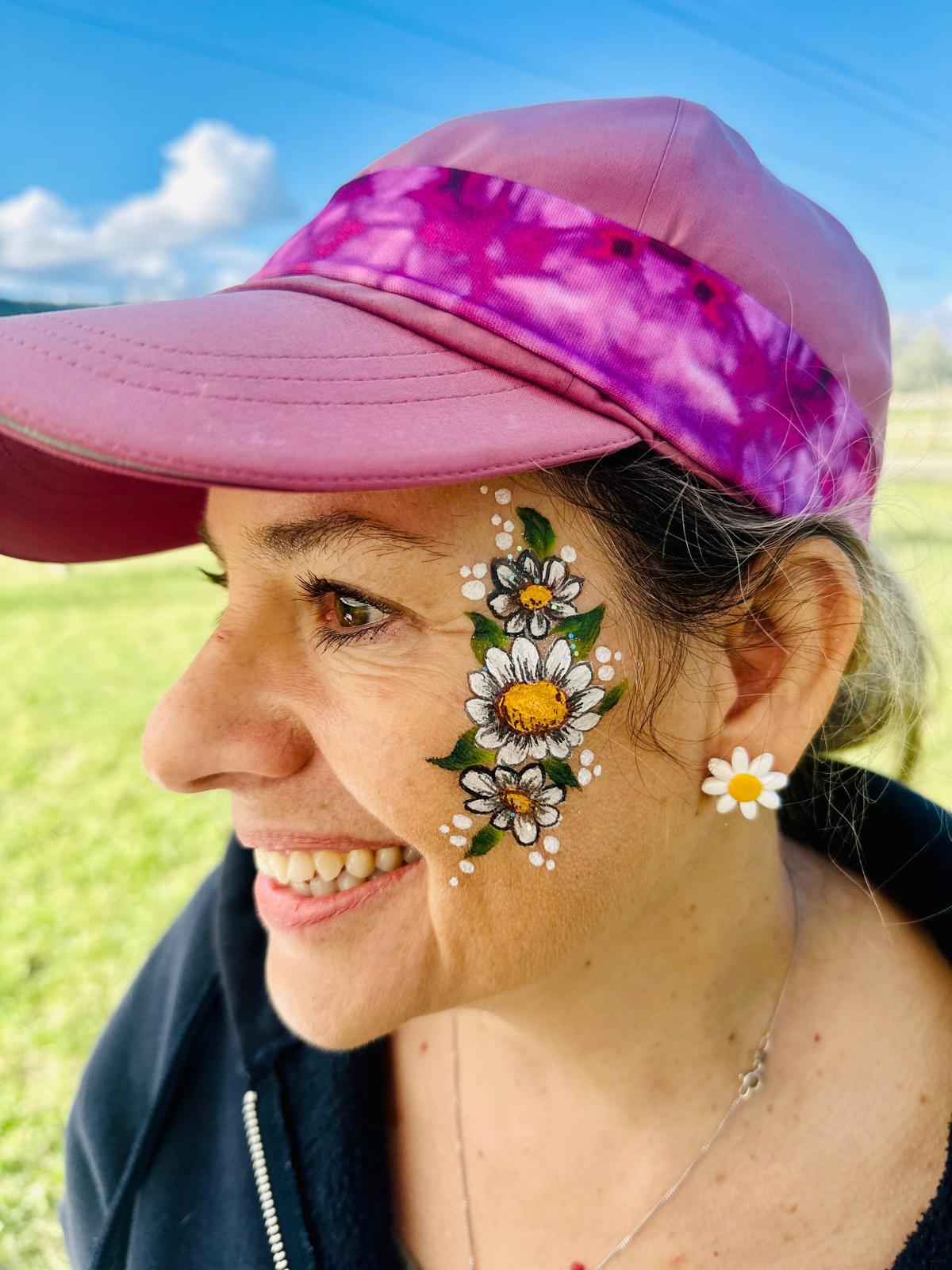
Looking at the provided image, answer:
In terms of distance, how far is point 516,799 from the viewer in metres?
1.20

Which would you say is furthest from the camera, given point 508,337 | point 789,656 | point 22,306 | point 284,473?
point 22,306

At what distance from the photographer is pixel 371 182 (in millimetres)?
1252

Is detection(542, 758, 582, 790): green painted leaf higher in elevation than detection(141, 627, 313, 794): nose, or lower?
higher

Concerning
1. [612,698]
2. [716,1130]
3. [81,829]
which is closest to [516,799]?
[612,698]

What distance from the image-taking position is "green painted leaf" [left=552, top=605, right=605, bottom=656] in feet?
3.88

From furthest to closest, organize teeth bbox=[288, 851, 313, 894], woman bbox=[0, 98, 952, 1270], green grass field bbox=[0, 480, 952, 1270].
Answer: green grass field bbox=[0, 480, 952, 1270] < teeth bbox=[288, 851, 313, 894] < woman bbox=[0, 98, 952, 1270]

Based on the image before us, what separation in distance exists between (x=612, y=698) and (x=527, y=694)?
0.11 m

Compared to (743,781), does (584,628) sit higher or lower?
higher

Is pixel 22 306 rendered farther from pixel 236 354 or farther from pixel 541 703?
pixel 541 703

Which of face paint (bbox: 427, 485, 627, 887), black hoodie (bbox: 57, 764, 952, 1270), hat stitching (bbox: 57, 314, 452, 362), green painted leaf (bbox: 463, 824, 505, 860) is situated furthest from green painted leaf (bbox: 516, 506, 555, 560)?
black hoodie (bbox: 57, 764, 952, 1270)

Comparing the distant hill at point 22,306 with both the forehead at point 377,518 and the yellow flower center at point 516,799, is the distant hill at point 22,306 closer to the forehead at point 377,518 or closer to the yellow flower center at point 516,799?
the forehead at point 377,518

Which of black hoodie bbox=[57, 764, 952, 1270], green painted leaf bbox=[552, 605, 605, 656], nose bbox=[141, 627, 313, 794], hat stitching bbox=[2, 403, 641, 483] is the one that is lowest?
black hoodie bbox=[57, 764, 952, 1270]

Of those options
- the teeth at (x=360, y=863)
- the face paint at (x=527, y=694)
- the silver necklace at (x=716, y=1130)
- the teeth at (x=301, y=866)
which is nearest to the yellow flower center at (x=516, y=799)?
the face paint at (x=527, y=694)

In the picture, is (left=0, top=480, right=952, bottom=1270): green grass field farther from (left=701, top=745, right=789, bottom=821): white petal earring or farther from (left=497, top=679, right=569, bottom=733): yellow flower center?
(left=497, top=679, right=569, bottom=733): yellow flower center
